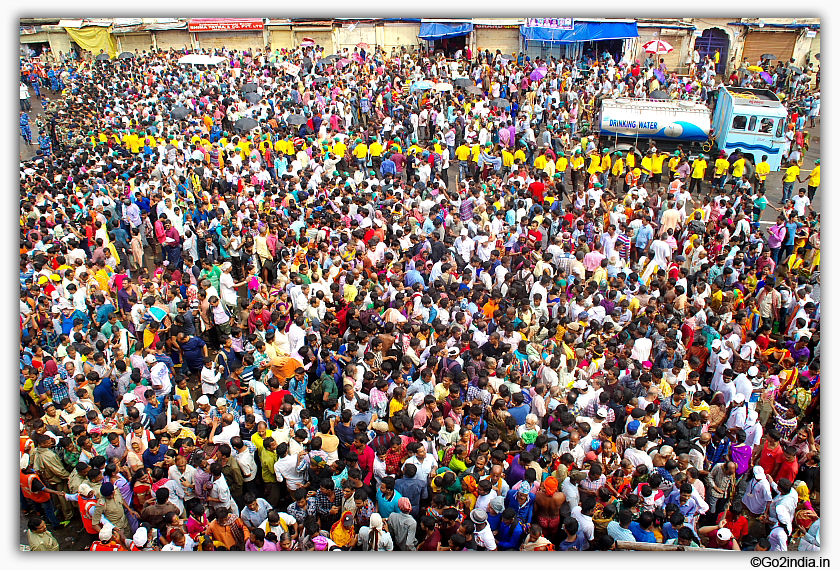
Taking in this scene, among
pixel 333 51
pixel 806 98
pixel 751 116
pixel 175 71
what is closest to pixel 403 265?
pixel 751 116

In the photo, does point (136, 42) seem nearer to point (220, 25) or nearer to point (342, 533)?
point (220, 25)

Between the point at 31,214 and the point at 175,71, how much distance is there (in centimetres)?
1514

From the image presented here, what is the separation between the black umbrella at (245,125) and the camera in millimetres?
16759

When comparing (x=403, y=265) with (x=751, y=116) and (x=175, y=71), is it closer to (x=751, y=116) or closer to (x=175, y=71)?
(x=751, y=116)

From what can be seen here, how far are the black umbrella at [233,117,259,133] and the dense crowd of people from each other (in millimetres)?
1255

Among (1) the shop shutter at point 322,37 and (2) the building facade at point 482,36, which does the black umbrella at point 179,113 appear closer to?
(2) the building facade at point 482,36

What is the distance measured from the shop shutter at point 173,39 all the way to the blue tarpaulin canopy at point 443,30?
422 inches

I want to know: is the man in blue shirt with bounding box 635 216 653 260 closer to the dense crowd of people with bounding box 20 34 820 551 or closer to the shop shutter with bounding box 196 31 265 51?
the dense crowd of people with bounding box 20 34 820 551

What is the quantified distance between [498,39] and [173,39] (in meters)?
14.6

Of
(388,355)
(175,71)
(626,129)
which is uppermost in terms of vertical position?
(175,71)

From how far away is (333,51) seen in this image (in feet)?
94.0

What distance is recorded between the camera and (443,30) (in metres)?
26.7

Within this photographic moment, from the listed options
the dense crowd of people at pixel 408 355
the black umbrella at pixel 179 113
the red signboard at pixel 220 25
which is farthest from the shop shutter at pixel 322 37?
the dense crowd of people at pixel 408 355

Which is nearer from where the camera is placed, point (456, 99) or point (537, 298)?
point (537, 298)
